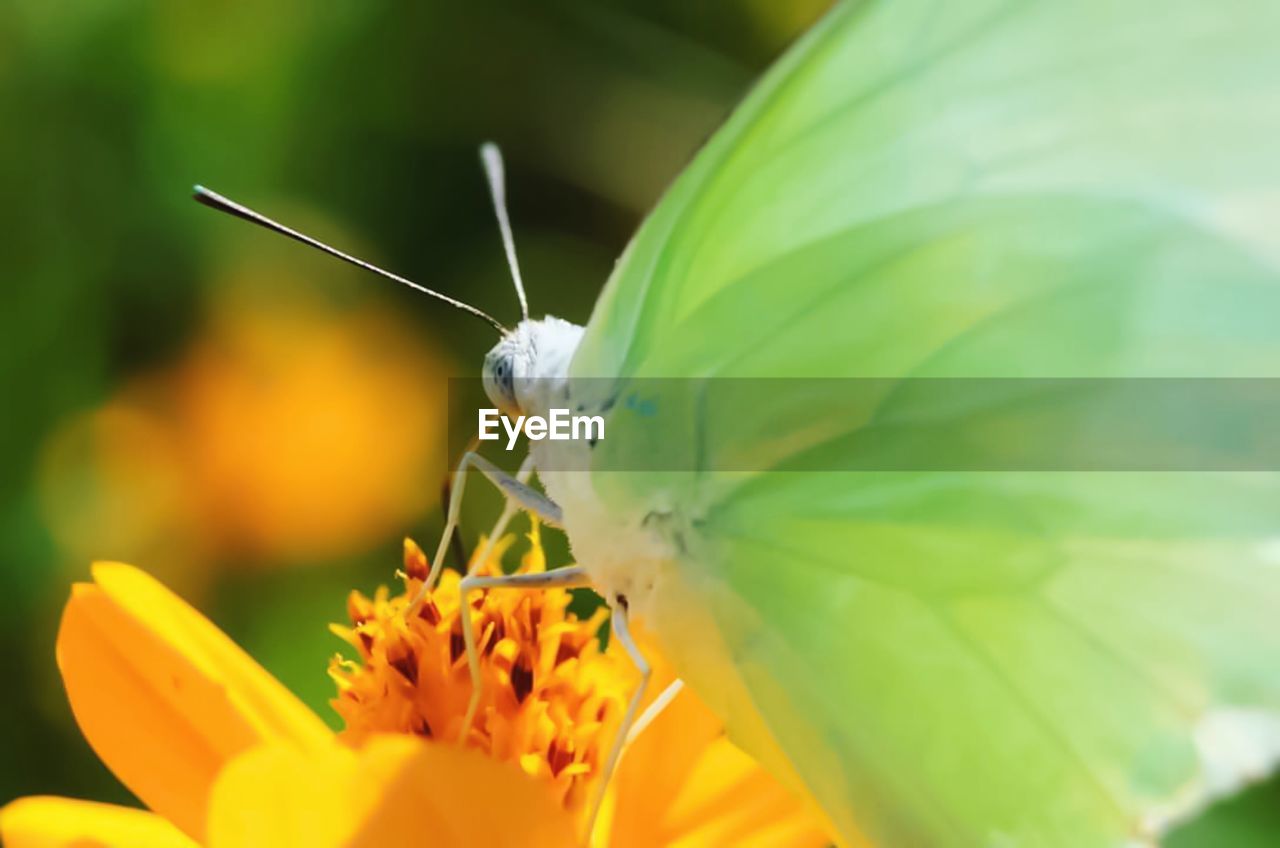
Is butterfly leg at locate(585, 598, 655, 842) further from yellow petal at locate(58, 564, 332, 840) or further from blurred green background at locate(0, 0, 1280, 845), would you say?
blurred green background at locate(0, 0, 1280, 845)

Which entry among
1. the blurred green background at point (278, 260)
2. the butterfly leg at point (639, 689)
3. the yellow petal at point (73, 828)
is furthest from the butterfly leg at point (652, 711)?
the blurred green background at point (278, 260)

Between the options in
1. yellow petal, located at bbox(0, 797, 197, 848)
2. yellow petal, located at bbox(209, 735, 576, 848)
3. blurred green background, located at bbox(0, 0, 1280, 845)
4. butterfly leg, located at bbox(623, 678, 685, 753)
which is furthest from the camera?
blurred green background, located at bbox(0, 0, 1280, 845)

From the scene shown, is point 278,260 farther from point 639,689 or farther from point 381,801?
point 381,801

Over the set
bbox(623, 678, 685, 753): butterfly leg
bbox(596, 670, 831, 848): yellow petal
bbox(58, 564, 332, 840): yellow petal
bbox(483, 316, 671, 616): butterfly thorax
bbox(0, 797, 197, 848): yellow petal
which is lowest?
bbox(0, 797, 197, 848): yellow petal

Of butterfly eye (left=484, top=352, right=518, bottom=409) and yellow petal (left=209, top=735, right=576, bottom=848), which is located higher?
butterfly eye (left=484, top=352, right=518, bottom=409)

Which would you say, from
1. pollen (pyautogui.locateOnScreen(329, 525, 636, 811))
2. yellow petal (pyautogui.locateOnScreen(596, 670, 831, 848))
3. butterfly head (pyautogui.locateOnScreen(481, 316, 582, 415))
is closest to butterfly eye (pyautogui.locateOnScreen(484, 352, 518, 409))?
butterfly head (pyautogui.locateOnScreen(481, 316, 582, 415))

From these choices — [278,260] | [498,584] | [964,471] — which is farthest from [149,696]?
[278,260]
